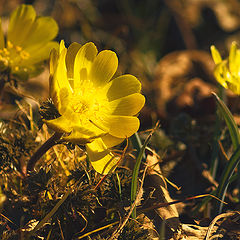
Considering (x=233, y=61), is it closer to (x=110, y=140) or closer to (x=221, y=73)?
(x=221, y=73)

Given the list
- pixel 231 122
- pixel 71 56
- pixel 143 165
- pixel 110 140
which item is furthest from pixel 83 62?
pixel 231 122

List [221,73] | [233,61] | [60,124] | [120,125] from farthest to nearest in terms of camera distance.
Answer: [233,61] < [221,73] < [120,125] < [60,124]

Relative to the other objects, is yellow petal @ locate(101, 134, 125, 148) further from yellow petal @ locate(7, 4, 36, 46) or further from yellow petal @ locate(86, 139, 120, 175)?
yellow petal @ locate(7, 4, 36, 46)

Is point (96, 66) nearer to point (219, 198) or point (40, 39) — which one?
point (40, 39)

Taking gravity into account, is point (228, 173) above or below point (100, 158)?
below

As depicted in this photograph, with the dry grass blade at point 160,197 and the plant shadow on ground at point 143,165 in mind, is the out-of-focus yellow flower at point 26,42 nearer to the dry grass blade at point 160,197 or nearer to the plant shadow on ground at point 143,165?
the plant shadow on ground at point 143,165

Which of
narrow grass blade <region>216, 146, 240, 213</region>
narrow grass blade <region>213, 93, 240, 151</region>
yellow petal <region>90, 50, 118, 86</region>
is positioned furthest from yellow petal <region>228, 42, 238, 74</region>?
yellow petal <region>90, 50, 118, 86</region>
